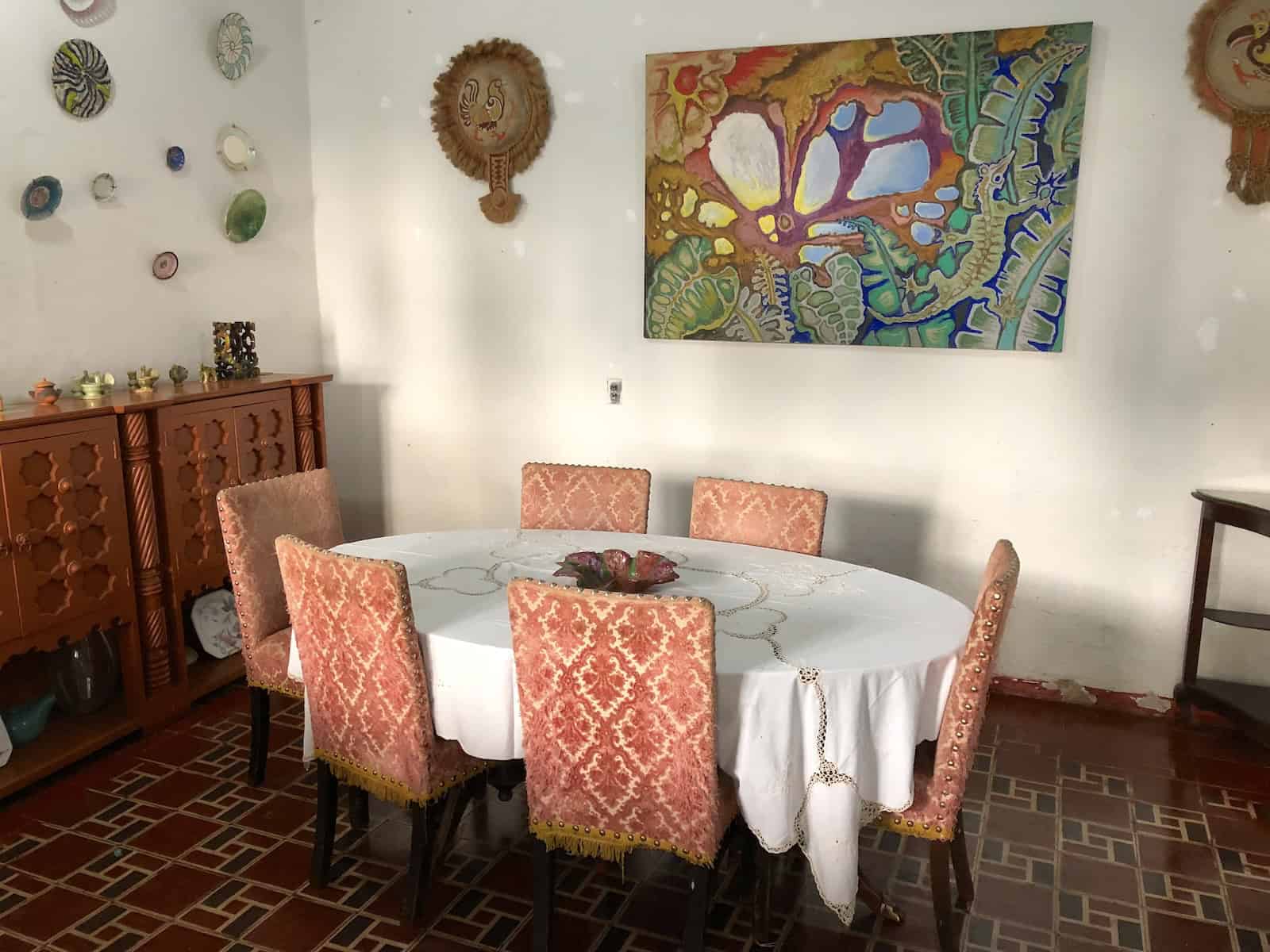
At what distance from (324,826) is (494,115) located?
108 inches

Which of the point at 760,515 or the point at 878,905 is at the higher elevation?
the point at 760,515

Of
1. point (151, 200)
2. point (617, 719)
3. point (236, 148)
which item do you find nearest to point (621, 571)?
point (617, 719)

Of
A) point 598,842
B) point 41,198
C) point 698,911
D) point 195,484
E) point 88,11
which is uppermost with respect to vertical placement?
point 88,11

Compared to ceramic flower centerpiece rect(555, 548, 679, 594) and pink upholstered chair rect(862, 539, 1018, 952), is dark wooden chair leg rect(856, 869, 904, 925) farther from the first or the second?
ceramic flower centerpiece rect(555, 548, 679, 594)

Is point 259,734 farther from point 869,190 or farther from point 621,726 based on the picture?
point 869,190

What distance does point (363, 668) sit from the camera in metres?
2.09

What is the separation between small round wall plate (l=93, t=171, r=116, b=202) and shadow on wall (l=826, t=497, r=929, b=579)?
2769mm

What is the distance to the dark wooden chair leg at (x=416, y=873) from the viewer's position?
2.15 m

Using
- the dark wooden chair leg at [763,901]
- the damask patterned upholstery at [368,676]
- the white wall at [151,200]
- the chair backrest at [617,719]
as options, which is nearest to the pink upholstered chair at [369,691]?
the damask patterned upholstery at [368,676]

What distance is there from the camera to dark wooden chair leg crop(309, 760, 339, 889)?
7.43ft

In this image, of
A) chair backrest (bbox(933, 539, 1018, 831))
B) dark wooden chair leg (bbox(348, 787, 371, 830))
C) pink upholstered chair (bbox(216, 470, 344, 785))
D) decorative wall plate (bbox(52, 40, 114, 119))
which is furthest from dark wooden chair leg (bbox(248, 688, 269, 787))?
decorative wall plate (bbox(52, 40, 114, 119))

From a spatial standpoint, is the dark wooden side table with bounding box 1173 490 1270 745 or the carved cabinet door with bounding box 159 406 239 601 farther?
the carved cabinet door with bounding box 159 406 239 601

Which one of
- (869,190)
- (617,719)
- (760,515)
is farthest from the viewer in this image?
(869,190)

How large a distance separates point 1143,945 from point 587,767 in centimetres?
135
